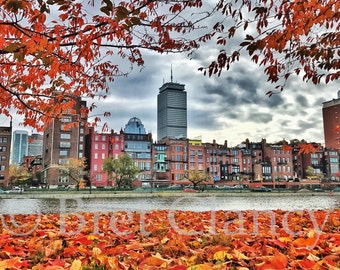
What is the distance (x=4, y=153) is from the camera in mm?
80938

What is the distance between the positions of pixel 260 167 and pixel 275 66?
92.6 m

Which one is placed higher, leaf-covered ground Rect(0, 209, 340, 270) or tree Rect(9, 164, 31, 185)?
tree Rect(9, 164, 31, 185)

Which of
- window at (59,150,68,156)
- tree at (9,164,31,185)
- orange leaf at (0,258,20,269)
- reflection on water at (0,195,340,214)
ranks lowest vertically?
reflection on water at (0,195,340,214)

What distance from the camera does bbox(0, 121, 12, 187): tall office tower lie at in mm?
80125

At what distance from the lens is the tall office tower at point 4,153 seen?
80.1m

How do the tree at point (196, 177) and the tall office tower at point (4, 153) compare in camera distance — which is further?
the tall office tower at point (4, 153)

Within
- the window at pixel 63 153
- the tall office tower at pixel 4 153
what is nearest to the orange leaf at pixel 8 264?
the window at pixel 63 153

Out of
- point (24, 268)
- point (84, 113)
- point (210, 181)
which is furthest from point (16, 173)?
point (24, 268)

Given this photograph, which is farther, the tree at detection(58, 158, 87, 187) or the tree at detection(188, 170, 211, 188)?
the tree at detection(188, 170, 211, 188)

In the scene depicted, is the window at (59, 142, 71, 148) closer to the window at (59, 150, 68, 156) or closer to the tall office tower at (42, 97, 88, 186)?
the tall office tower at (42, 97, 88, 186)

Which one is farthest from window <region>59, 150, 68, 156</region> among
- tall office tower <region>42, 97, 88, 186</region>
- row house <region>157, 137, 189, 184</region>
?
row house <region>157, 137, 189, 184</region>

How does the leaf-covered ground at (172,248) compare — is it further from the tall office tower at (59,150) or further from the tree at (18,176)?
the tree at (18,176)

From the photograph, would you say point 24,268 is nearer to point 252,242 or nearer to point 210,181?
point 252,242

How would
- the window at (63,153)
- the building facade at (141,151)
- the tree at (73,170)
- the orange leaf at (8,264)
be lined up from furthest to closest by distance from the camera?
the building facade at (141,151) < the window at (63,153) < the tree at (73,170) < the orange leaf at (8,264)
